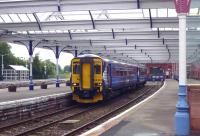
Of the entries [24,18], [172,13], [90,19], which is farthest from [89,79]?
[24,18]

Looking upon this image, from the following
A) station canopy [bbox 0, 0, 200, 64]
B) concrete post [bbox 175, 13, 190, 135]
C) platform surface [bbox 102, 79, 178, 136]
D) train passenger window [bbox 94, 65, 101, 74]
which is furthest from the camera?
train passenger window [bbox 94, 65, 101, 74]

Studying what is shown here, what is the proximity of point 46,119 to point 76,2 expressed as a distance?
8.45m

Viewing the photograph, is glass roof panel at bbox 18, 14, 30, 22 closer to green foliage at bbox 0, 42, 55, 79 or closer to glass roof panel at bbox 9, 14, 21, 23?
glass roof panel at bbox 9, 14, 21, 23

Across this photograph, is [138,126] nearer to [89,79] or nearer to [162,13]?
[89,79]

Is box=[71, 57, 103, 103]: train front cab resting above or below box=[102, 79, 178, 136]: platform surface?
above

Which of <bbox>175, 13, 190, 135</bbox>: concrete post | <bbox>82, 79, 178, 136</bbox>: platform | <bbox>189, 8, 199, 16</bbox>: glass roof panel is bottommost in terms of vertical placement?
<bbox>82, 79, 178, 136</bbox>: platform

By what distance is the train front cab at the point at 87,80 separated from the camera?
26.6 meters

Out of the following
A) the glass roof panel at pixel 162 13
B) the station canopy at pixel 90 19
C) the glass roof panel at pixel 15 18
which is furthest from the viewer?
the glass roof panel at pixel 15 18

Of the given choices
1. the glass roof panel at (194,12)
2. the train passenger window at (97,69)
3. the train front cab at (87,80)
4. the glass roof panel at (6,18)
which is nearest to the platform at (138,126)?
the glass roof panel at (194,12)

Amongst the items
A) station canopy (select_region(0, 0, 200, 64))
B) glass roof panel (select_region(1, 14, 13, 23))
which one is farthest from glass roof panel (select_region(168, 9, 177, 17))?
glass roof panel (select_region(1, 14, 13, 23))

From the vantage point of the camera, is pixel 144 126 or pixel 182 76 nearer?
pixel 182 76

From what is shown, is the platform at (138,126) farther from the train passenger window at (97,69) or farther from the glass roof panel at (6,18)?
the glass roof panel at (6,18)

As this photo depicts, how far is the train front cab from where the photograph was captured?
26562 millimetres

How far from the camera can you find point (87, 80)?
2686 cm
